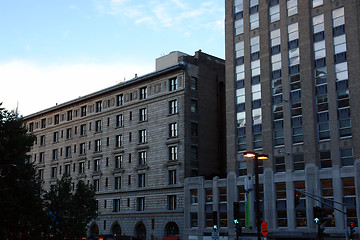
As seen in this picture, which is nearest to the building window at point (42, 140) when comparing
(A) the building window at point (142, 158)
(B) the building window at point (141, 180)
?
(A) the building window at point (142, 158)

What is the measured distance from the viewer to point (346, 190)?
51.7 m

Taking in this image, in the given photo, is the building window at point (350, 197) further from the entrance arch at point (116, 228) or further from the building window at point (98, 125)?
the building window at point (98, 125)

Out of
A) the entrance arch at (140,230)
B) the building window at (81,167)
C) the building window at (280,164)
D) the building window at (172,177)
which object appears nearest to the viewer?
the building window at (280,164)

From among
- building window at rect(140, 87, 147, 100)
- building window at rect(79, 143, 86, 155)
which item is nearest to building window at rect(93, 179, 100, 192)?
building window at rect(79, 143, 86, 155)

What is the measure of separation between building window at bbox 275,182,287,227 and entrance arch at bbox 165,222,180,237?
1580cm

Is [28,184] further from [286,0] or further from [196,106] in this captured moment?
[286,0]

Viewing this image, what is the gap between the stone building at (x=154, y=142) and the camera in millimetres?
68000

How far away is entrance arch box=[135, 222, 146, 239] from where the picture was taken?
71.3 metres

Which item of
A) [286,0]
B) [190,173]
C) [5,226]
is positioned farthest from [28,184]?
[286,0]

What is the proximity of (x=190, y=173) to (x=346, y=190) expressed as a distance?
21.8 metres

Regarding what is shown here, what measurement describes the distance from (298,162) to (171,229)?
21108 millimetres

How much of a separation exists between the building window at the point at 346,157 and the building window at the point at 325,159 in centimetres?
134

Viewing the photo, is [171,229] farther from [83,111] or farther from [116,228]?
[83,111]

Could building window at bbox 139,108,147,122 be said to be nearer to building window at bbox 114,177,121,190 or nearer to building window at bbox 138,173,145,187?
building window at bbox 138,173,145,187
